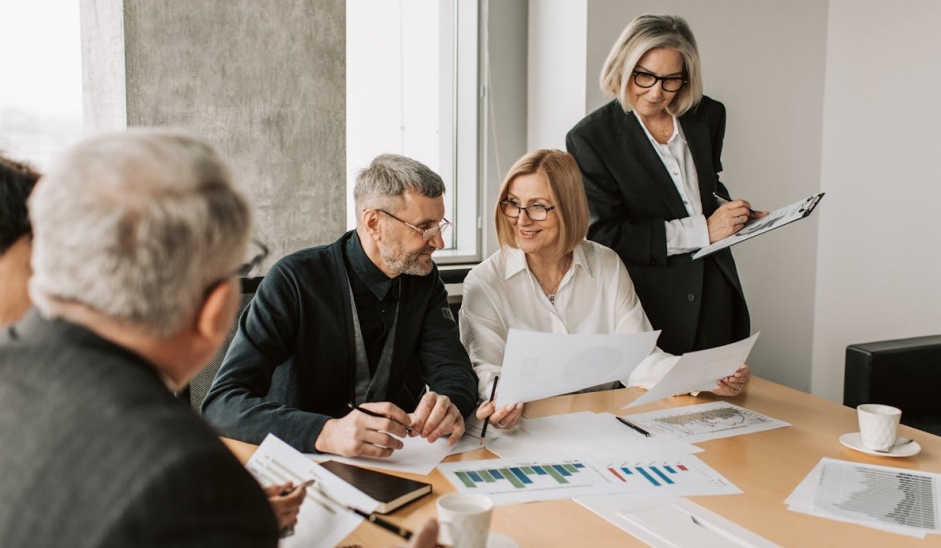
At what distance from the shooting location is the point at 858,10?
3422 millimetres

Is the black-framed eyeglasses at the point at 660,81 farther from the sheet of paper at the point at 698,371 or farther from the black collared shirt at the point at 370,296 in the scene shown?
the black collared shirt at the point at 370,296

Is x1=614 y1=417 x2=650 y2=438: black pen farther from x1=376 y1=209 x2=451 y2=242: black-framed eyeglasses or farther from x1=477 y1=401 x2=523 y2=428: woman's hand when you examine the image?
x1=376 y1=209 x2=451 y2=242: black-framed eyeglasses

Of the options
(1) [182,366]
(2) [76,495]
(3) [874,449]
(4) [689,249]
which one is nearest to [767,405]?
(3) [874,449]

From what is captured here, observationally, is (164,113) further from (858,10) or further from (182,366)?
(858,10)

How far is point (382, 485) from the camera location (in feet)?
4.21

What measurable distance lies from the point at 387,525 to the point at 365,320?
2.66 feet

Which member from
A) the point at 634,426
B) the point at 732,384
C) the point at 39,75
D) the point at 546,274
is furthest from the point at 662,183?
the point at 39,75

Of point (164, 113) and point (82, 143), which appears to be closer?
point (82, 143)

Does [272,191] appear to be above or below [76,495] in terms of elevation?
above

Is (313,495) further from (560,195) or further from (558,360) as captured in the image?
(560,195)

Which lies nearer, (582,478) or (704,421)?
(582,478)

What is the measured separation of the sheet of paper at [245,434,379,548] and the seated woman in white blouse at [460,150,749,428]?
86cm

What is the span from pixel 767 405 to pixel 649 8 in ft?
5.96

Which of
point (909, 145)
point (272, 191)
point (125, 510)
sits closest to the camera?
point (125, 510)
